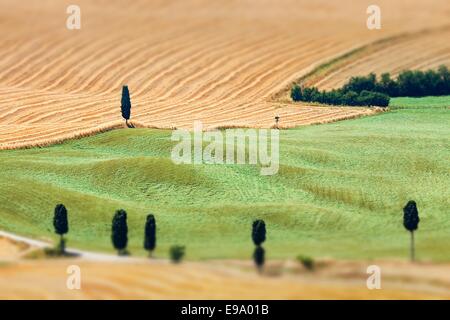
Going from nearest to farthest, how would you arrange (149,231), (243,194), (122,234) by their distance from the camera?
1. (149,231)
2. (122,234)
3. (243,194)

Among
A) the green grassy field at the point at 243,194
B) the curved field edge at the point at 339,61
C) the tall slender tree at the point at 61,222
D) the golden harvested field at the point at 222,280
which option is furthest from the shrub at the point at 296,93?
the golden harvested field at the point at 222,280

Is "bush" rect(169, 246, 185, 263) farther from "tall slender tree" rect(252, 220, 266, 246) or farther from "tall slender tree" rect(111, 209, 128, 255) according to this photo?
"tall slender tree" rect(252, 220, 266, 246)

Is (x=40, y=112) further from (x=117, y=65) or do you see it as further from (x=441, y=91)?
(x=441, y=91)

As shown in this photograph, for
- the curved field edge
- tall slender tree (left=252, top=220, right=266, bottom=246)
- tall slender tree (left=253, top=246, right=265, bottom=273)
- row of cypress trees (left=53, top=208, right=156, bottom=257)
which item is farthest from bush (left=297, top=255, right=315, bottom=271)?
the curved field edge

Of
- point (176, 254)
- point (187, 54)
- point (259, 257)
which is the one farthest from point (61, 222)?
point (187, 54)

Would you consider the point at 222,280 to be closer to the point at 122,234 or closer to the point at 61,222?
the point at 122,234

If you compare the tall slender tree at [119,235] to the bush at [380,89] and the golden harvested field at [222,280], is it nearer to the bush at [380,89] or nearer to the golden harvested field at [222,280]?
the golden harvested field at [222,280]

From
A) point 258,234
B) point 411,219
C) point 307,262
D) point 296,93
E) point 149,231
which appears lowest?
point 307,262
